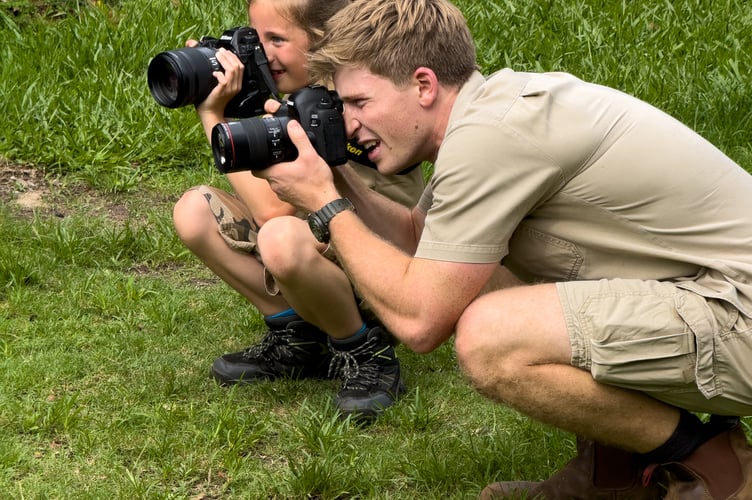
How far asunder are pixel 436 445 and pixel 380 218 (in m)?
0.71

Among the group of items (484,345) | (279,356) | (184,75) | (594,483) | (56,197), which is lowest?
(56,197)

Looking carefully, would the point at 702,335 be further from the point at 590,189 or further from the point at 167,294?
the point at 167,294

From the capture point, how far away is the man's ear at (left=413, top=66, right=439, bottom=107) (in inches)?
121

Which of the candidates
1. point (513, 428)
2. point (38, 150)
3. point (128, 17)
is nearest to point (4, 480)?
point (513, 428)

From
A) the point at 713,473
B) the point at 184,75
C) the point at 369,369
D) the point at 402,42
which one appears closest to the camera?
the point at 713,473

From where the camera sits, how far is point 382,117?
124 inches

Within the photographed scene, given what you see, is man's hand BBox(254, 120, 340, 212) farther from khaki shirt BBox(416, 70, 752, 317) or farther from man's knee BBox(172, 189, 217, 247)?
man's knee BBox(172, 189, 217, 247)

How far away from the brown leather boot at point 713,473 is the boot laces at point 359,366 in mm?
1116

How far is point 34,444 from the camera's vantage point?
3.52 m

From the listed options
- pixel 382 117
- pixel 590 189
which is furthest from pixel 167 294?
pixel 590 189

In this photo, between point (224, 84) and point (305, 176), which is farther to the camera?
point (224, 84)

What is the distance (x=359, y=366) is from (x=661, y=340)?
1.25 m

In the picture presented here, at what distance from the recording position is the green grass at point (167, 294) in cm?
339

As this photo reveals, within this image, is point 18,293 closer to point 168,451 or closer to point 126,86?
point 168,451
